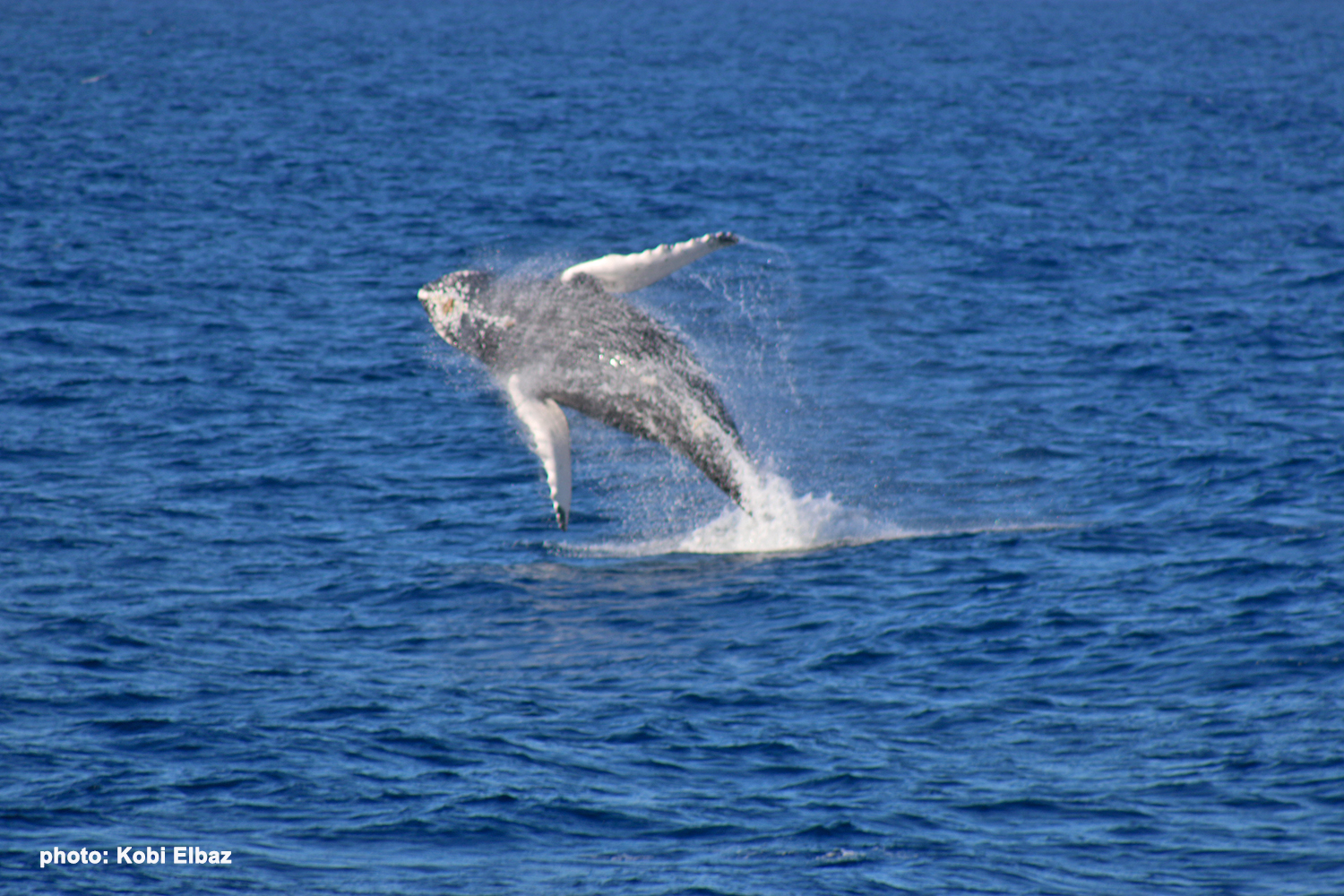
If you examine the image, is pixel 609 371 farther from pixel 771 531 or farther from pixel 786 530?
pixel 786 530

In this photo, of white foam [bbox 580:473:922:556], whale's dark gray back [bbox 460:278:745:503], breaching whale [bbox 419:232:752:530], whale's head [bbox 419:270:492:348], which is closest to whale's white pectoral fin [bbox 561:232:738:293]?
breaching whale [bbox 419:232:752:530]

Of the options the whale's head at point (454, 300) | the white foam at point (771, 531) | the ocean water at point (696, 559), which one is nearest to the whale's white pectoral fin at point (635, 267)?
the whale's head at point (454, 300)

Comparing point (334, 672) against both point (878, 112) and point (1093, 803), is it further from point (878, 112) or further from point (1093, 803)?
point (878, 112)

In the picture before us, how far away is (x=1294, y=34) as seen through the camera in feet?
575

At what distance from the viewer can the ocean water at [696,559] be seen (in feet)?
66.7

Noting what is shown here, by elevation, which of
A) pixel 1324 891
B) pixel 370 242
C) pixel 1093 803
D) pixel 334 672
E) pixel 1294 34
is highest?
pixel 1294 34

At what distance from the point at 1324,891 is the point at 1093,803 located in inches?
117

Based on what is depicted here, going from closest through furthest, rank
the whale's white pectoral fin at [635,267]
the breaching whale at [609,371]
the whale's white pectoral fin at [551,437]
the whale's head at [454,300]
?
the whale's white pectoral fin at [635,267]
the whale's white pectoral fin at [551,437]
the breaching whale at [609,371]
the whale's head at [454,300]

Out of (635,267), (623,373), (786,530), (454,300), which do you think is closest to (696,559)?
(786,530)

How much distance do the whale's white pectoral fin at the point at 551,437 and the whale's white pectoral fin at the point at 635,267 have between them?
199 centimetres

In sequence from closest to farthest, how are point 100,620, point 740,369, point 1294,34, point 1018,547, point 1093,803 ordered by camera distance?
point 1093,803, point 100,620, point 1018,547, point 740,369, point 1294,34

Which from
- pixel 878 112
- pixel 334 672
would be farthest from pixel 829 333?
pixel 878 112

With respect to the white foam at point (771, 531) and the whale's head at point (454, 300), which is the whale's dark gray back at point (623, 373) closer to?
the whale's head at point (454, 300)

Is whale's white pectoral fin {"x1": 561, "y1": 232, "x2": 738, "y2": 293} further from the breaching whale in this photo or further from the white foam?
the white foam
